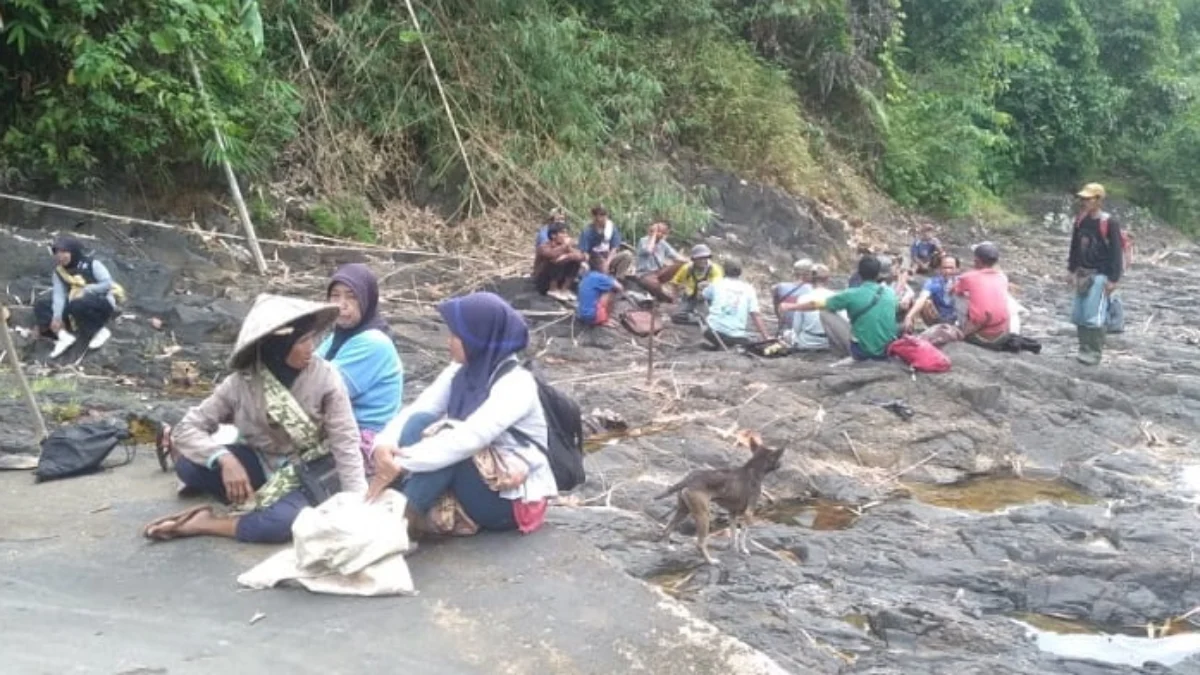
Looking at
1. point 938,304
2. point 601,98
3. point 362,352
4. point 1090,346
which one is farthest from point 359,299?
point 601,98

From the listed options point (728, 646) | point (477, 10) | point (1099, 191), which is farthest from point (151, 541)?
point (477, 10)

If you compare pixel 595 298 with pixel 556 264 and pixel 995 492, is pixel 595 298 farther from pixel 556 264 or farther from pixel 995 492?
pixel 995 492

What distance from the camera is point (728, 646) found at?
15.6 ft

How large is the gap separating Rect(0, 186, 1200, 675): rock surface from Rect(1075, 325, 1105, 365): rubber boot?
30cm

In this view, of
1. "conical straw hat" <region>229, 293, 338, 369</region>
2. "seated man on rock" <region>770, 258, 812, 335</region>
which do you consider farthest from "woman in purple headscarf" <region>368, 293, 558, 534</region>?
"seated man on rock" <region>770, 258, 812, 335</region>

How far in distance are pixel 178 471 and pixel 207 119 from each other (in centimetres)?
916

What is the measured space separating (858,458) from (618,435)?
6.28ft

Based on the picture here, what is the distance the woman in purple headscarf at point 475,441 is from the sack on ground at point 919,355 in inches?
287

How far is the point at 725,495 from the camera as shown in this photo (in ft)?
24.5

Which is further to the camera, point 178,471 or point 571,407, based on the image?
point 178,471

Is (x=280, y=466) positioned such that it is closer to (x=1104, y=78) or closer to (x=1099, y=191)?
(x=1099, y=191)

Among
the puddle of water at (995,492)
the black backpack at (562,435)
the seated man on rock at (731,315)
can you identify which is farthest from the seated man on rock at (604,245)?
the black backpack at (562,435)

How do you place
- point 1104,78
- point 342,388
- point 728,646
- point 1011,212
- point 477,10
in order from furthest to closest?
point 1104,78 < point 1011,212 < point 477,10 < point 342,388 < point 728,646

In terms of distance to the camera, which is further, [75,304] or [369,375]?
[75,304]
